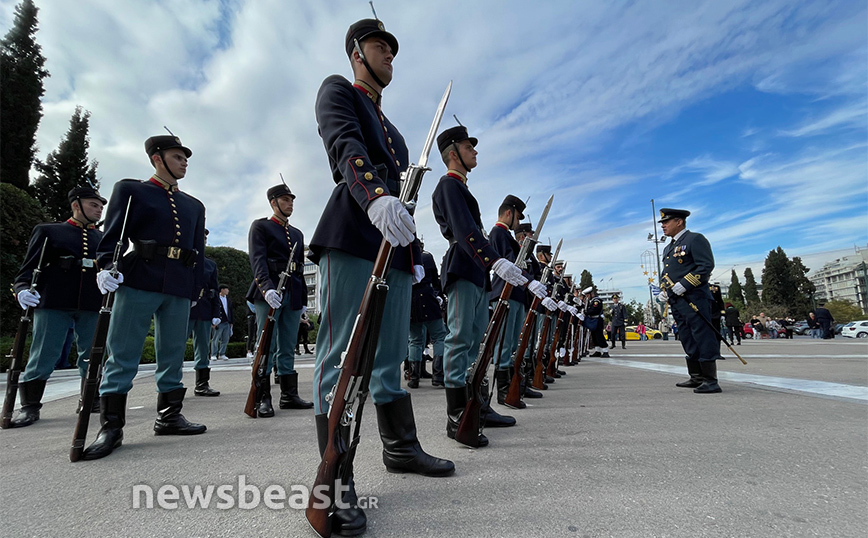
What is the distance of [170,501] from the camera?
2049 millimetres

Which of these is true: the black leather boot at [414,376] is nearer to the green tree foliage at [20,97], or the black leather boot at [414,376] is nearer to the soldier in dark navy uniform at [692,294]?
the soldier in dark navy uniform at [692,294]

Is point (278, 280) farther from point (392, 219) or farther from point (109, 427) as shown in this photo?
point (392, 219)

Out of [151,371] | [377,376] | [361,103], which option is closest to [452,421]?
[377,376]

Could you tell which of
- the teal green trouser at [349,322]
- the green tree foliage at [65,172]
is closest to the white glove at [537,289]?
the teal green trouser at [349,322]

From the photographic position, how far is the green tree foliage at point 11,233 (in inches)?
393

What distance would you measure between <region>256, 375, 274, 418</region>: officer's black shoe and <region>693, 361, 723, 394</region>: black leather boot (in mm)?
4484

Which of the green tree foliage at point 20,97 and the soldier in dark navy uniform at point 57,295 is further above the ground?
the green tree foliage at point 20,97

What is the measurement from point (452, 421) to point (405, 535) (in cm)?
158

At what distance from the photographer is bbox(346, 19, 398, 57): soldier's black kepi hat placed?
8.05 ft

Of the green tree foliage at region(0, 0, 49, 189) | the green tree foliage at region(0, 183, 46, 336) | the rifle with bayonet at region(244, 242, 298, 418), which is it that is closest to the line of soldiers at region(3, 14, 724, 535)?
the rifle with bayonet at region(244, 242, 298, 418)

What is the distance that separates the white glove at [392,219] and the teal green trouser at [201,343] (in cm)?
518

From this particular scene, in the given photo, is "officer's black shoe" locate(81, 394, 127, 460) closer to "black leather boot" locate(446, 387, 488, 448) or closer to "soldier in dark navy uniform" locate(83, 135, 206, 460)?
"soldier in dark navy uniform" locate(83, 135, 206, 460)

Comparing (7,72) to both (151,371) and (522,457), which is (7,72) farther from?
(522,457)

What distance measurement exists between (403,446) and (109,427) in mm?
2069
